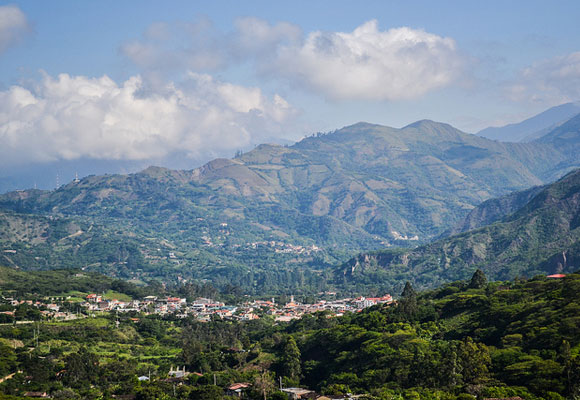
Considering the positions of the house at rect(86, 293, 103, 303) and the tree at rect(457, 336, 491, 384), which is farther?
the house at rect(86, 293, 103, 303)

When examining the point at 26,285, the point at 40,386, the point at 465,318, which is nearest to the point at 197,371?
the point at 40,386

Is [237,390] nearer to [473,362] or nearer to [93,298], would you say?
[473,362]

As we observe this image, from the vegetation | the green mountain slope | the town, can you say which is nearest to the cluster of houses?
the town

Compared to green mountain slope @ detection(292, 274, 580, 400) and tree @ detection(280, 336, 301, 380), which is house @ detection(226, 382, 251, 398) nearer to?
green mountain slope @ detection(292, 274, 580, 400)

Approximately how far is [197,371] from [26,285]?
78.1 m

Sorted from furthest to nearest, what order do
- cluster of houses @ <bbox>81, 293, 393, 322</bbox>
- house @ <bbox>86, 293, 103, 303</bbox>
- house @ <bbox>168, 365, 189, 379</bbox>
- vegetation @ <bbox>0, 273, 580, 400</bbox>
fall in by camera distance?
1. cluster of houses @ <bbox>81, 293, 393, 322</bbox>
2. house @ <bbox>86, 293, 103, 303</bbox>
3. house @ <bbox>168, 365, 189, 379</bbox>
4. vegetation @ <bbox>0, 273, 580, 400</bbox>

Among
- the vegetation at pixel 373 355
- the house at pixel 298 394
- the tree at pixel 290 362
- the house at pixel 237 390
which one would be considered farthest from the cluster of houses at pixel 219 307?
the house at pixel 237 390

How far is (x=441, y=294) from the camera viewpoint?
357 ft

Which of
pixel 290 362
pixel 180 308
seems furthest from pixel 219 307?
pixel 290 362

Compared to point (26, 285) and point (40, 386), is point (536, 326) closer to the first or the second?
point (40, 386)

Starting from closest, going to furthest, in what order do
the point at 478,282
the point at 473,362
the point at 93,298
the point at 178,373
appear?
the point at 473,362
the point at 178,373
the point at 478,282
the point at 93,298

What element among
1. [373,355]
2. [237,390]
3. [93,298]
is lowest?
[237,390]

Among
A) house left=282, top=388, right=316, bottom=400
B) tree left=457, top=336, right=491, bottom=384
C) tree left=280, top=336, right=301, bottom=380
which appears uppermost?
Result: tree left=457, top=336, right=491, bottom=384

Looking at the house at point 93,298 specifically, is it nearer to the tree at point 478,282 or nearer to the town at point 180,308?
the town at point 180,308
